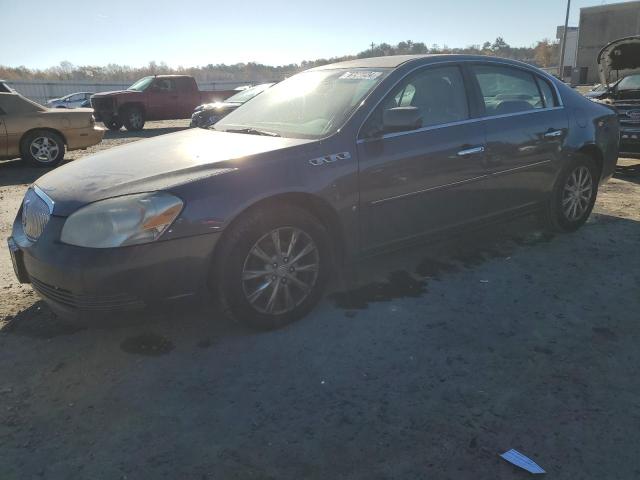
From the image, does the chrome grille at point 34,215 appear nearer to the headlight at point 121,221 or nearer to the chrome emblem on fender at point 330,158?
the headlight at point 121,221

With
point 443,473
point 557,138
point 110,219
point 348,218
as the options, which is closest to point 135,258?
point 110,219

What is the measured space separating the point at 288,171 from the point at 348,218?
1.77ft

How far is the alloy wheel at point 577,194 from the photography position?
16.2ft

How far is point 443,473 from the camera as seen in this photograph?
2.07 meters

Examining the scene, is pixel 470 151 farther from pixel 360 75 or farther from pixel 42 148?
pixel 42 148

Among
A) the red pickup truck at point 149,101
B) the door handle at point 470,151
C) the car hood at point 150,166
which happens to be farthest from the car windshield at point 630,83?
the red pickup truck at point 149,101

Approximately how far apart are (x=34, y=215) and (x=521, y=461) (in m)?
2.90

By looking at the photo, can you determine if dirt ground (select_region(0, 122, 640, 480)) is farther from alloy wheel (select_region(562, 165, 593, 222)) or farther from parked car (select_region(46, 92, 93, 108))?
parked car (select_region(46, 92, 93, 108))

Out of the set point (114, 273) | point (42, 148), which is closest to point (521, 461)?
point (114, 273)

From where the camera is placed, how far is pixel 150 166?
308cm

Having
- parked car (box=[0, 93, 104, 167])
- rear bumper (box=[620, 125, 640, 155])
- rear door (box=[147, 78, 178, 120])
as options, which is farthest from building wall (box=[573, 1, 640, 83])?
parked car (box=[0, 93, 104, 167])

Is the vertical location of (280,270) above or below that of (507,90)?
below

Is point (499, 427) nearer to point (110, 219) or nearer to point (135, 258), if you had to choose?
point (135, 258)

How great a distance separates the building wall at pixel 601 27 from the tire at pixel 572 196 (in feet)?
144
